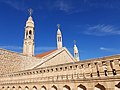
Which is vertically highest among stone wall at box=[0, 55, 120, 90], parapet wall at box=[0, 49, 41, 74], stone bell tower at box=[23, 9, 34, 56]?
stone bell tower at box=[23, 9, 34, 56]

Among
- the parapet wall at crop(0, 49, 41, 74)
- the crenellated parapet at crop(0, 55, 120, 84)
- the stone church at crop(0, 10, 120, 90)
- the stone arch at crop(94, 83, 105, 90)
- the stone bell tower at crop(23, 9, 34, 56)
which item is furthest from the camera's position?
the stone bell tower at crop(23, 9, 34, 56)

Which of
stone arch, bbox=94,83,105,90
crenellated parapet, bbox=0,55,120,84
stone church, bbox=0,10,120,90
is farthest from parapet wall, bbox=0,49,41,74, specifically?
stone arch, bbox=94,83,105,90

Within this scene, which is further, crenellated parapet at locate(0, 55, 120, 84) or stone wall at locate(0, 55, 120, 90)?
crenellated parapet at locate(0, 55, 120, 84)

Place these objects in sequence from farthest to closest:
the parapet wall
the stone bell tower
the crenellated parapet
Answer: the stone bell tower < the parapet wall < the crenellated parapet

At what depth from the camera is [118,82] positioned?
50.9ft

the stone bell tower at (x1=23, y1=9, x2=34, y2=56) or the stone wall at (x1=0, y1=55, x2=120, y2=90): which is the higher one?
the stone bell tower at (x1=23, y1=9, x2=34, y2=56)

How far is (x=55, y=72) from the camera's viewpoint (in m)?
27.4

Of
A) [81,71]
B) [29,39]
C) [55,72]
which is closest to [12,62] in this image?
[29,39]

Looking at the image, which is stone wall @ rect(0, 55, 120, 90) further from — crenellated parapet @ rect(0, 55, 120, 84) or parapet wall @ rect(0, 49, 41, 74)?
parapet wall @ rect(0, 49, 41, 74)

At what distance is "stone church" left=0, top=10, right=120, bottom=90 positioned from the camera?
17.5 meters

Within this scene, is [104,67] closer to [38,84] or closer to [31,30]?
[38,84]

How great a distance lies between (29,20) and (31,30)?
11.7 feet

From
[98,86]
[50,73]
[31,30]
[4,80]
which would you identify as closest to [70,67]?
[50,73]

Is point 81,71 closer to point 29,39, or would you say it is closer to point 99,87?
point 99,87
